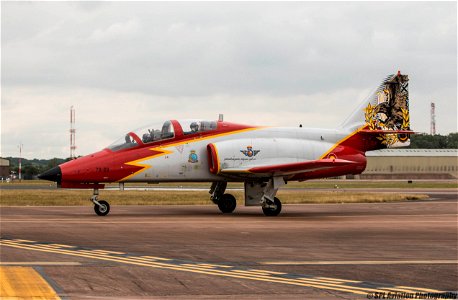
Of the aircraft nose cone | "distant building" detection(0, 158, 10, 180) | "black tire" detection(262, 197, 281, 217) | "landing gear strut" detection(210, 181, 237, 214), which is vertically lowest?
"black tire" detection(262, 197, 281, 217)

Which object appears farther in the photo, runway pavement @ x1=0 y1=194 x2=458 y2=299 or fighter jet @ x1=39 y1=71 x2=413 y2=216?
fighter jet @ x1=39 y1=71 x2=413 y2=216

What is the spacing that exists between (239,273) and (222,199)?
18.0m

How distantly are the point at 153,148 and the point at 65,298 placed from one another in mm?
17778

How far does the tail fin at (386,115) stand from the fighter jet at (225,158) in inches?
3.5

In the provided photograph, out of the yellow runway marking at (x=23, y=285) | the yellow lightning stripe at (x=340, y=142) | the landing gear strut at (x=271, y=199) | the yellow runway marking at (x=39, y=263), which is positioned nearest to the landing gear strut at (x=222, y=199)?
the landing gear strut at (x=271, y=199)

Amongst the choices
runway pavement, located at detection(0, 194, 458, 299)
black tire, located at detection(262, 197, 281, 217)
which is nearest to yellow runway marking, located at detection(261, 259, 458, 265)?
runway pavement, located at detection(0, 194, 458, 299)

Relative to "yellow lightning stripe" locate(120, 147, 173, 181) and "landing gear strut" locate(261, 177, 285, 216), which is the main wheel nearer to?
"yellow lightning stripe" locate(120, 147, 173, 181)

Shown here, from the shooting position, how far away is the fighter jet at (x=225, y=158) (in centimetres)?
2639

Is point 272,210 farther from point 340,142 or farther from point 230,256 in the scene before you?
point 230,256

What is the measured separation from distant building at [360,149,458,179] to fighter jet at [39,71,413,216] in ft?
345

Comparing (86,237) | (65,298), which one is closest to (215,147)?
(86,237)

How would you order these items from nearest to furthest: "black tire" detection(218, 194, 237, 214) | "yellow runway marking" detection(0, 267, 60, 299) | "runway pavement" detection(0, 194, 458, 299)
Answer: "yellow runway marking" detection(0, 267, 60, 299) → "runway pavement" detection(0, 194, 458, 299) → "black tire" detection(218, 194, 237, 214)

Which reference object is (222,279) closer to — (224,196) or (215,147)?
(215,147)

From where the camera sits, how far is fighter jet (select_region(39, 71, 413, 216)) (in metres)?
26.4
